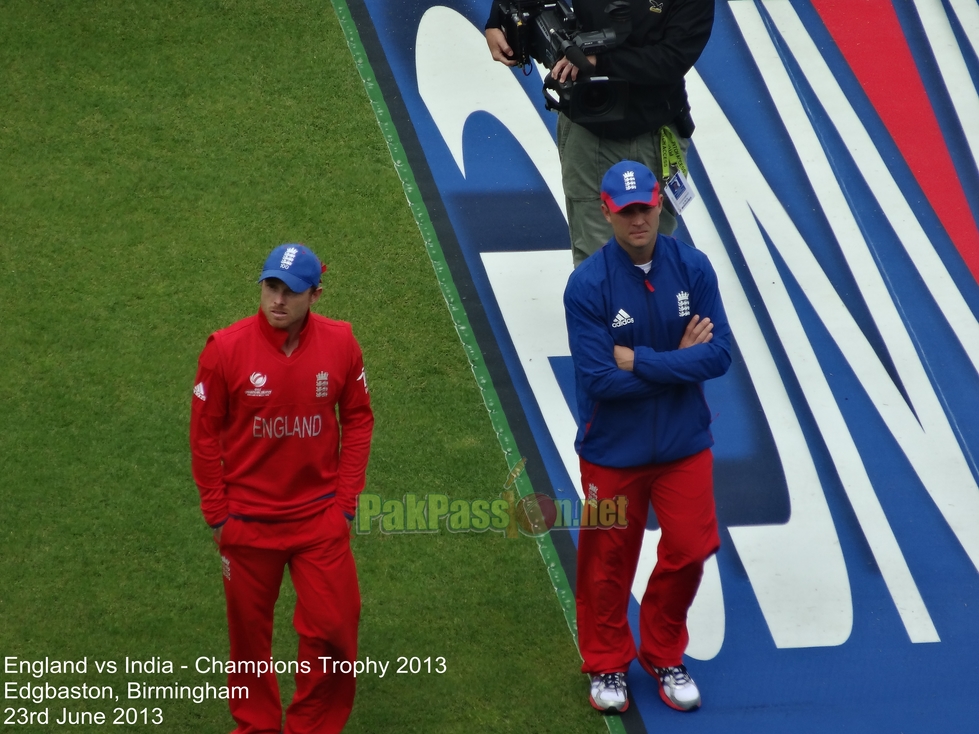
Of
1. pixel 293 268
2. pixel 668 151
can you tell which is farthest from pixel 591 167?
pixel 293 268

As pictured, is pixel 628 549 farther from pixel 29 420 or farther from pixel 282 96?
pixel 282 96

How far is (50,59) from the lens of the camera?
8023mm

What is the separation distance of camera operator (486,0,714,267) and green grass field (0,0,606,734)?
1.20 meters

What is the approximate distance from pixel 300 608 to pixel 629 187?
1994mm

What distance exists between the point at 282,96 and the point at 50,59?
1.53 m

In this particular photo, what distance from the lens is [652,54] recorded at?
5605 mm

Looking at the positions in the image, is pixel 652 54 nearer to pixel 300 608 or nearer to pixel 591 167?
pixel 591 167

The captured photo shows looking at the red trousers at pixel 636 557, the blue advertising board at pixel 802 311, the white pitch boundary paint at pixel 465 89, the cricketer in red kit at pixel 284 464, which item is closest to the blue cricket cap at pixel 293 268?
the cricketer in red kit at pixel 284 464

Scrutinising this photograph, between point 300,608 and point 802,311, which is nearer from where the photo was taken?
point 300,608

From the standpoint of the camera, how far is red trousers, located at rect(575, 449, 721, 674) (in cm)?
484

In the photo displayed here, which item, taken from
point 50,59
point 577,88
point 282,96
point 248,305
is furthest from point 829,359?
point 50,59

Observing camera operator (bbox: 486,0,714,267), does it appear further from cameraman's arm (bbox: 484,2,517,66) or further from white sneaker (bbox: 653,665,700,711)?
white sneaker (bbox: 653,665,700,711)

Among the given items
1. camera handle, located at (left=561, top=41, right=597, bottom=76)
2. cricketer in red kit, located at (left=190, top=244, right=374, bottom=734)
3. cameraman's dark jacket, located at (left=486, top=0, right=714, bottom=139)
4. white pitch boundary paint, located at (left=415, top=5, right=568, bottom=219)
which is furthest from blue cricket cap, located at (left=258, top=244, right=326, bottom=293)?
white pitch boundary paint, located at (left=415, top=5, right=568, bottom=219)

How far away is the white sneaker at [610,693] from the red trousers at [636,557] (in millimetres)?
40
